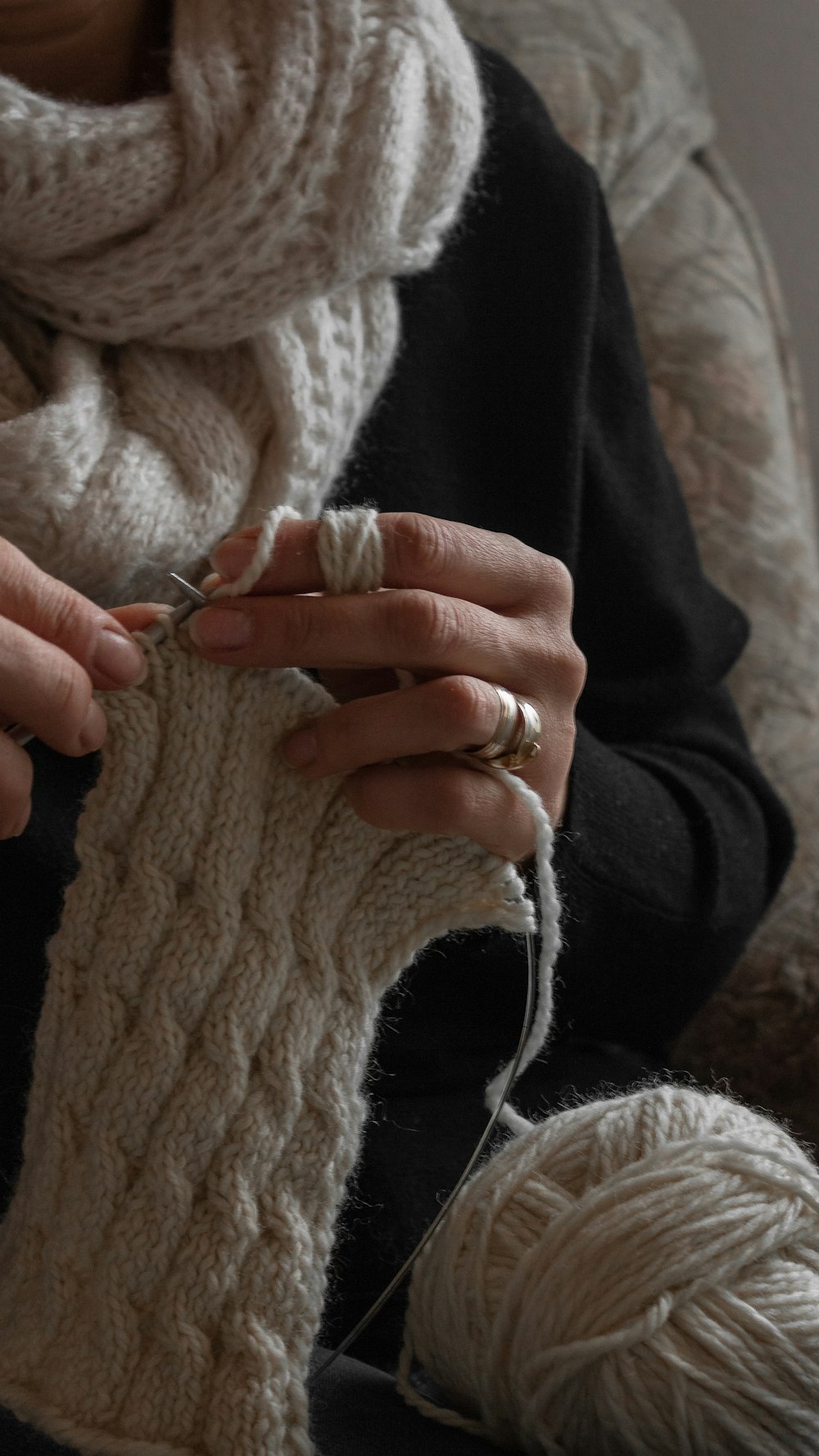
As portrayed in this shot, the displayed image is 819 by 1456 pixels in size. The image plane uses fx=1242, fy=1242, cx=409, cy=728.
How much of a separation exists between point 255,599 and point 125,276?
26 cm

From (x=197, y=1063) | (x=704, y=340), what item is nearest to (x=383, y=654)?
(x=197, y=1063)

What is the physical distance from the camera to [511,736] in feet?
2.09

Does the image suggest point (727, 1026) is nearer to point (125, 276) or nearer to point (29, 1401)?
point (29, 1401)

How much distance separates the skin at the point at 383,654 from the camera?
58 centimetres

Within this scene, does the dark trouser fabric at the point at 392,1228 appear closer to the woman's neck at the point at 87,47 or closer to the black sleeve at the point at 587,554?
the black sleeve at the point at 587,554

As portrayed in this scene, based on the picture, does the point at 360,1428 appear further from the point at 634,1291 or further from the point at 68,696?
the point at 68,696

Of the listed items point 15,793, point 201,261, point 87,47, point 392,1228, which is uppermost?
point 87,47

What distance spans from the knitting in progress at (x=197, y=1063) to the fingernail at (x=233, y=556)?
0.06 meters

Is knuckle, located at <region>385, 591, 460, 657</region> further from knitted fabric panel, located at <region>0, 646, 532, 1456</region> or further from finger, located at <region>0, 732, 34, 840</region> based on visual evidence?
finger, located at <region>0, 732, 34, 840</region>

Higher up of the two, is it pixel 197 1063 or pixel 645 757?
pixel 197 1063

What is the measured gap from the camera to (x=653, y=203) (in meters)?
1.21

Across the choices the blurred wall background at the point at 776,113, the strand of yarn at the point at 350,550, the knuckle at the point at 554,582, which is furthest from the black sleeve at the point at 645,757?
the blurred wall background at the point at 776,113

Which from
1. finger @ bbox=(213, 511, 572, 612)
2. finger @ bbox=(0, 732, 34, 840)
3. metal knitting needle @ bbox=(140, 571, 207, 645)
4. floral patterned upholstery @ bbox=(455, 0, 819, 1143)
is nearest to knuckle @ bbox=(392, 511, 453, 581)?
finger @ bbox=(213, 511, 572, 612)

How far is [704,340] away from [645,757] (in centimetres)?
46
